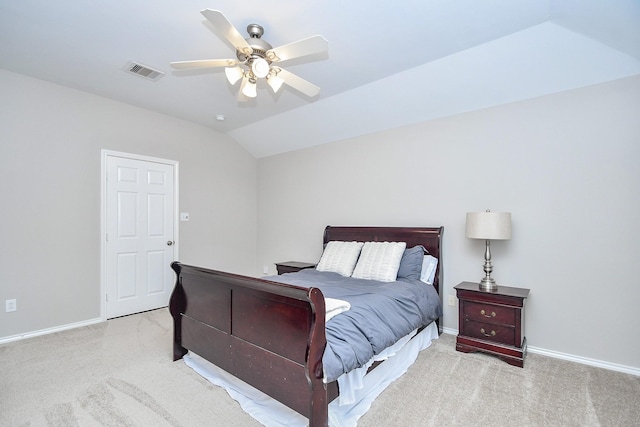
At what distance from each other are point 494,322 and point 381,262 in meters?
1.14

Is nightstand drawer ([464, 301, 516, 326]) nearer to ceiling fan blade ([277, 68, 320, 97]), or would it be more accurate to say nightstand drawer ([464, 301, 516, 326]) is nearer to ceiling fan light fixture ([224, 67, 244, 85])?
ceiling fan blade ([277, 68, 320, 97])

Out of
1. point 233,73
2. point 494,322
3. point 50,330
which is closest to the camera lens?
point 233,73

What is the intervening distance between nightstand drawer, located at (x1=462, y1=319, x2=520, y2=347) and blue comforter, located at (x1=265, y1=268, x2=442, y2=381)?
1.08 feet

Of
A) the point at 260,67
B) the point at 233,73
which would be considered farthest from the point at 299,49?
the point at 233,73

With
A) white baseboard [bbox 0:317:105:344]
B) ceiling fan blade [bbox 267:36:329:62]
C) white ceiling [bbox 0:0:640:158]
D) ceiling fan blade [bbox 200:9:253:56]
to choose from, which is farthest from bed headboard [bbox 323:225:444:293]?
white baseboard [bbox 0:317:105:344]

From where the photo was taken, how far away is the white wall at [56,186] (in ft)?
10.5

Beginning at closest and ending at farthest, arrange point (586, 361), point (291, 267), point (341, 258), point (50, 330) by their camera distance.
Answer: point (586, 361)
point (50, 330)
point (341, 258)
point (291, 267)

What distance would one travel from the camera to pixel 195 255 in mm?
4773

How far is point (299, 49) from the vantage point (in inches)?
81.3

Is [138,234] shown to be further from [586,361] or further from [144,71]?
[586,361]

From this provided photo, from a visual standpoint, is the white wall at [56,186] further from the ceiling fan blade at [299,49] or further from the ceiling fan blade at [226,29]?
the ceiling fan blade at [299,49]

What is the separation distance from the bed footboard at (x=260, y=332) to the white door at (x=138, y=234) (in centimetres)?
177

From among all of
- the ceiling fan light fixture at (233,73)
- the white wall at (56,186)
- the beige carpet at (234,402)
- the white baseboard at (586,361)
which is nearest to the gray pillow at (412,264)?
the beige carpet at (234,402)

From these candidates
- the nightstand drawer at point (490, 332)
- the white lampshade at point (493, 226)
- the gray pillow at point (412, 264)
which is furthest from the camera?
the gray pillow at point (412, 264)
